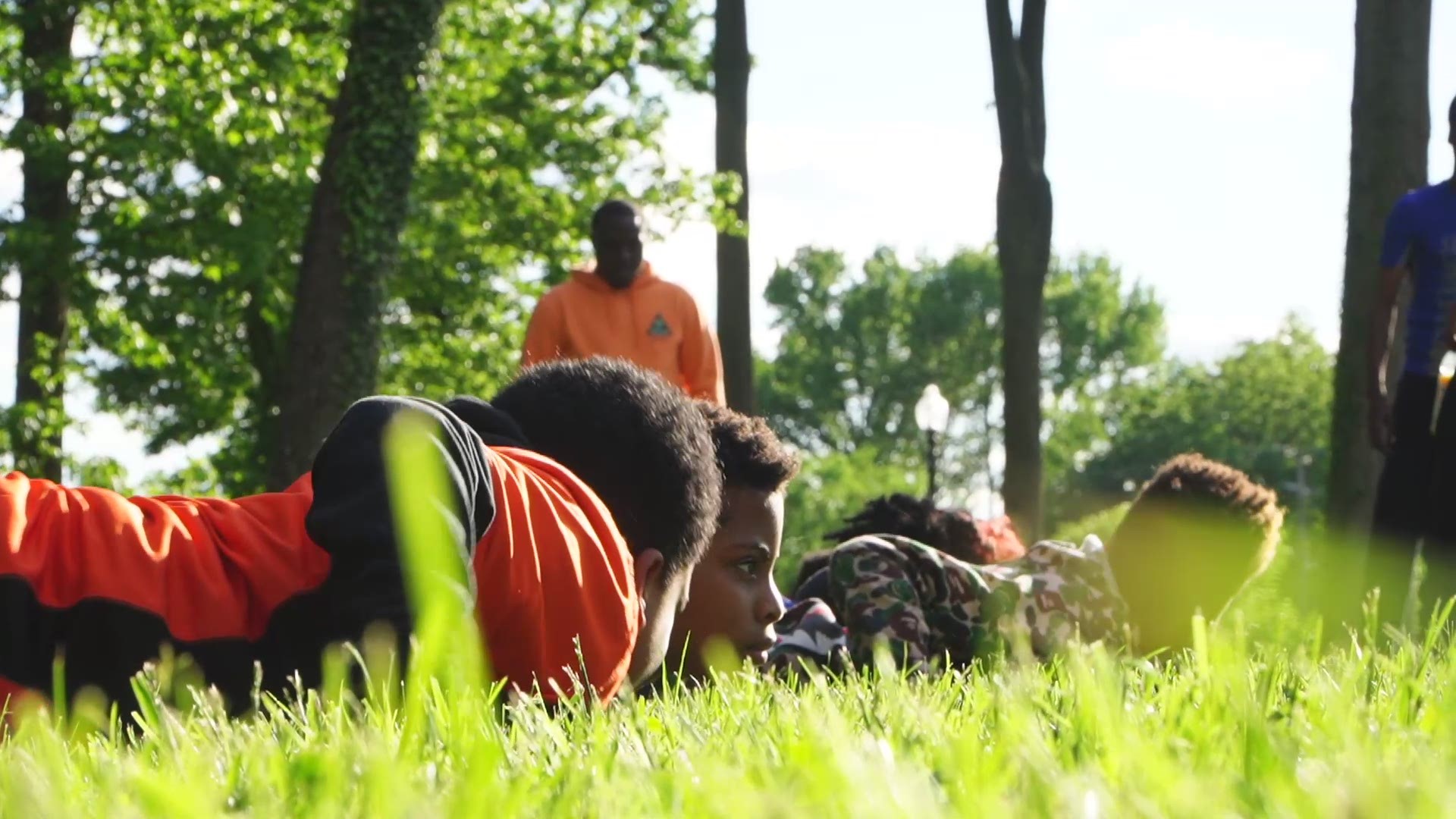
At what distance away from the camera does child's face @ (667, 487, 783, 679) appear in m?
4.88

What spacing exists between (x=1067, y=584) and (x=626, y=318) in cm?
376

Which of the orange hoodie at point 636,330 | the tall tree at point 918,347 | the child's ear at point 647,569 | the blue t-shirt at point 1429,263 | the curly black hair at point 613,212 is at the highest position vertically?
the curly black hair at point 613,212

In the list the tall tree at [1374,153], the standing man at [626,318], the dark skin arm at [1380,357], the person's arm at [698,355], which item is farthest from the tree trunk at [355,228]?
the dark skin arm at [1380,357]

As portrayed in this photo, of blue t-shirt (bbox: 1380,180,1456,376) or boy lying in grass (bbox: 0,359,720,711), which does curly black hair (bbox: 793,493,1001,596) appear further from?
boy lying in grass (bbox: 0,359,720,711)

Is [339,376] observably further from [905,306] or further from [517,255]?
[905,306]

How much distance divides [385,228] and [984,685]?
13227mm

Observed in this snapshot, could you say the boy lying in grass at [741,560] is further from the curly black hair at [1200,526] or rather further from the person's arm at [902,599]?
the curly black hair at [1200,526]

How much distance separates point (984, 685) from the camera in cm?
254

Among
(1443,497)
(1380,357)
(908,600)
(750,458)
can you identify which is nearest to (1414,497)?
(1443,497)

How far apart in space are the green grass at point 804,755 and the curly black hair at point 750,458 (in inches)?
104

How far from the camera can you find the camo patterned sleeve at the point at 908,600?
18.7 ft

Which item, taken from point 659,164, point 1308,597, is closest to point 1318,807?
point 1308,597

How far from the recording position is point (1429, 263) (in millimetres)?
7105

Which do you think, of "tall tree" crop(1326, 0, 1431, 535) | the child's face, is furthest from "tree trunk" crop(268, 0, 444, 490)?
the child's face
